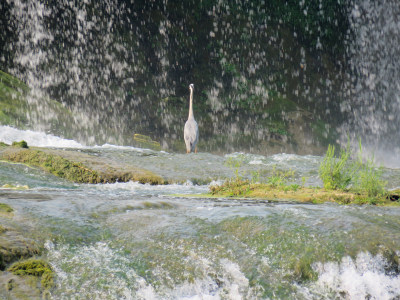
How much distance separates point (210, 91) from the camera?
18.0m

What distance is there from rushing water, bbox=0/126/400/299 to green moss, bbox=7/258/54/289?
5cm

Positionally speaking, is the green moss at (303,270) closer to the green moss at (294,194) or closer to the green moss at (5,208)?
the green moss at (294,194)

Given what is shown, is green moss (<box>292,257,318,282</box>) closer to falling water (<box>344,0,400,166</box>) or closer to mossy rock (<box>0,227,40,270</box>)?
mossy rock (<box>0,227,40,270</box>)

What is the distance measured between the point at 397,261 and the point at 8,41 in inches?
576

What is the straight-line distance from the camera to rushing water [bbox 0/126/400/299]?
2529 millimetres

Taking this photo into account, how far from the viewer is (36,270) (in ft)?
7.77

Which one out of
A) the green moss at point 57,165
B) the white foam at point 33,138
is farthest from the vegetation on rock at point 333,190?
the white foam at point 33,138

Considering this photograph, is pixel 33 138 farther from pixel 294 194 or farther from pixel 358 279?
pixel 358 279

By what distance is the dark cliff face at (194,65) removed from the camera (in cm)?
1545

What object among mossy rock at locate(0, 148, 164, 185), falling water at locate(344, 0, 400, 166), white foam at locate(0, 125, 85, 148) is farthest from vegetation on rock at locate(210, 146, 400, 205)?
falling water at locate(344, 0, 400, 166)

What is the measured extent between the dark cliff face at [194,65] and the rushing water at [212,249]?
34.1 ft

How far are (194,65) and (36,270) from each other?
53.3 feet

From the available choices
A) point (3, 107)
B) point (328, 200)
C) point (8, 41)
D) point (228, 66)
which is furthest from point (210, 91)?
point (328, 200)

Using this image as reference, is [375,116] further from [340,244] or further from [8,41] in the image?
[340,244]
